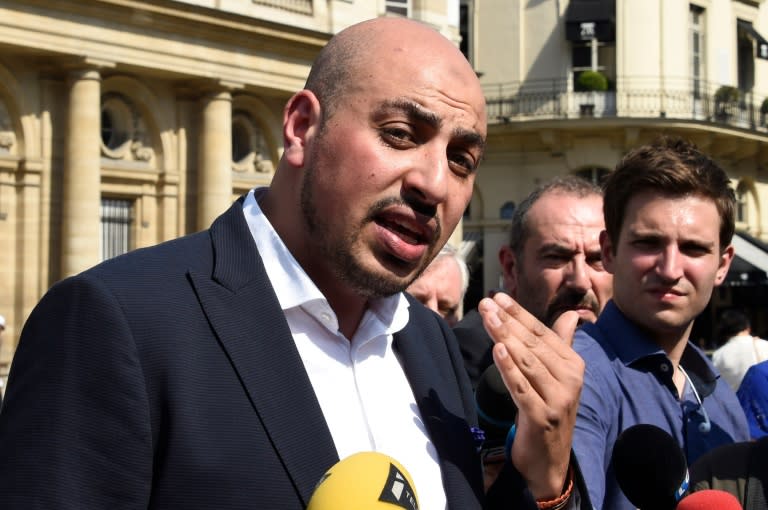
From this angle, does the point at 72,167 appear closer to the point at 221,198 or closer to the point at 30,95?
the point at 30,95

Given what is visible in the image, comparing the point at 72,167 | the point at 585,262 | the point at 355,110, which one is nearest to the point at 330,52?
the point at 355,110

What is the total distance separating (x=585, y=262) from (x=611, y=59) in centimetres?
2710

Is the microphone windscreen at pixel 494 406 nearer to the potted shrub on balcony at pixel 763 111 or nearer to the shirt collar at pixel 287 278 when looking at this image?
the shirt collar at pixel 287 278

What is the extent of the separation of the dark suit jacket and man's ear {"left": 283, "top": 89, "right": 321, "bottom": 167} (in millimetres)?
273

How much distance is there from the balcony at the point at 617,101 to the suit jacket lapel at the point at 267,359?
1124 inches

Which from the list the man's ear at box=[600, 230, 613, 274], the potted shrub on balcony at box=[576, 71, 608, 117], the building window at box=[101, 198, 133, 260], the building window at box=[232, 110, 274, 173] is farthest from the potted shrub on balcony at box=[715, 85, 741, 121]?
the man's ear at box=[600, 230, 613, 274]

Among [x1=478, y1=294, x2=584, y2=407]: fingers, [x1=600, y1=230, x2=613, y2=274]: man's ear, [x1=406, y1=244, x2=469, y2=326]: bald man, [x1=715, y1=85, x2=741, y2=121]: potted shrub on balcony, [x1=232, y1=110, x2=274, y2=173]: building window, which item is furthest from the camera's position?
[x1=715, y1=85, x2=741, y2=121]: potted shrub on balcony

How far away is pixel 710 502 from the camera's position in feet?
7.68

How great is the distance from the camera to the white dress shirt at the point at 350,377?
248 centimetres

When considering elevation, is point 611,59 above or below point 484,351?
above

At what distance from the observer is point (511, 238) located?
5160 millimetres

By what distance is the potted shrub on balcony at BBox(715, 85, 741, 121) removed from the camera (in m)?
31.4

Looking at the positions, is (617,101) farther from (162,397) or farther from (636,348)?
(162,397)

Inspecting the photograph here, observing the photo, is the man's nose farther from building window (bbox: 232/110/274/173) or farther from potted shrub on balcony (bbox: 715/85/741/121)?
potted shrub on balcony (bbox: 715/85/741/121)
